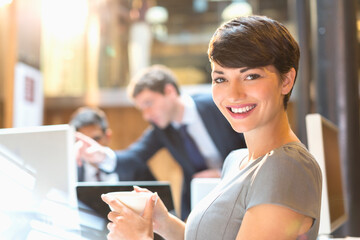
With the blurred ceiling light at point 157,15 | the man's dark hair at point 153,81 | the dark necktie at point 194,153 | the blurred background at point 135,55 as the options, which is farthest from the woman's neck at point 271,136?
the blurred ceiling light at point 157,15

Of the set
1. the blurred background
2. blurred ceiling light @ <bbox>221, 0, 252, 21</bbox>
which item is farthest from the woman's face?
blurred ceiling light @ <bbox>221, 0, 252, 21</bbox>

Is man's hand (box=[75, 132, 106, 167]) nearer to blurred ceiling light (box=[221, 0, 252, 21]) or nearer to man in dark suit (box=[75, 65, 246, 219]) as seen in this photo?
man in dark suit (box=[75, 65, 246, 219])

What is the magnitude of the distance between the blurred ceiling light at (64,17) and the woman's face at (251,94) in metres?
4.17

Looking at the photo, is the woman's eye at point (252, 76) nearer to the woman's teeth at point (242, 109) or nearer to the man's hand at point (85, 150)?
the woman's teeth at point (242, 109)

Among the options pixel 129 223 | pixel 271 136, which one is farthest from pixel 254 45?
pixel 129 223

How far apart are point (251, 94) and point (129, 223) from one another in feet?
1.18

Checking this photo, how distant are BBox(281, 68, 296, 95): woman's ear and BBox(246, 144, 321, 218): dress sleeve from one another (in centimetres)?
15

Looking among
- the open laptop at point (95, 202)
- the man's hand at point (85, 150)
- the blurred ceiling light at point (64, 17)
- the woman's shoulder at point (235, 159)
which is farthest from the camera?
the blurred ceiling light at point (64, 17)

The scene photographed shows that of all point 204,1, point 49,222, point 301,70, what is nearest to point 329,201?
point 49,222

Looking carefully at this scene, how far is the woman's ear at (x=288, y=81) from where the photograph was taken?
0.96 meters

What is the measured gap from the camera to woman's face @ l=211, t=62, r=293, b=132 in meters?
0.93

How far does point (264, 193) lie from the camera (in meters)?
0.82

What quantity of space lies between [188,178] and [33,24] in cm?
153

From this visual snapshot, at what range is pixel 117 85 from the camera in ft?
16.5
